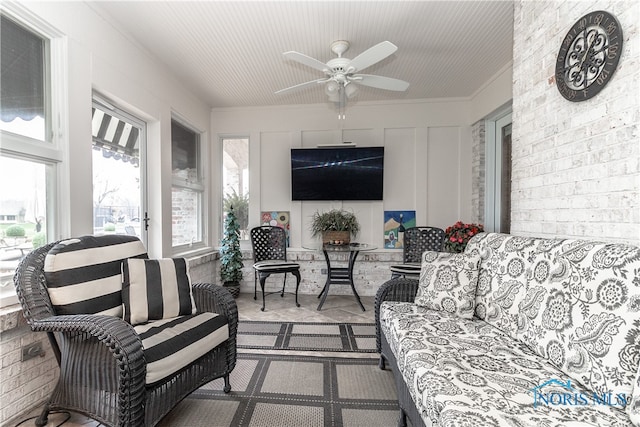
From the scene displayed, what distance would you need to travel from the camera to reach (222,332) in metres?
1.81

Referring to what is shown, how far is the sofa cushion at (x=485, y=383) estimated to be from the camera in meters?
0.94

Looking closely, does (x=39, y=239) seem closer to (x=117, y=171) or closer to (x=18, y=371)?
(x=18, y=371)

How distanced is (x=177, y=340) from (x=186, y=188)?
2845 mm

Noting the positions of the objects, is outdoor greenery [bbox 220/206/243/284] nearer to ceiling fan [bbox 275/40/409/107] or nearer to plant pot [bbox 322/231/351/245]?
plant pot [bbox 322/231/351/245]

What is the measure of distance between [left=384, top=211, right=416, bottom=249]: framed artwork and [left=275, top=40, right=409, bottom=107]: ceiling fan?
6.56 feet

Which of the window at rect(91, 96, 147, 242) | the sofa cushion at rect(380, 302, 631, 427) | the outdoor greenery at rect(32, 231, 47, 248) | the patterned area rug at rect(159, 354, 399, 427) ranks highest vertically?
the window at rect(91, 96, 147, 242)

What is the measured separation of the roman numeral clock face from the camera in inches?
Answer: 54.2

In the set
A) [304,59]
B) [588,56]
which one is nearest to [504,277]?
[588,56]

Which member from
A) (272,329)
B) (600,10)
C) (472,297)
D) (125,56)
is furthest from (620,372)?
(125,56)

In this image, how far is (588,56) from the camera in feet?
4.92

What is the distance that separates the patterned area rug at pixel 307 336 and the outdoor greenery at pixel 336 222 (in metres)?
1.46

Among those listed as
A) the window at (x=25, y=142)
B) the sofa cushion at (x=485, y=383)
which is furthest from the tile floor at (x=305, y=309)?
the window at (x=25, y=142)

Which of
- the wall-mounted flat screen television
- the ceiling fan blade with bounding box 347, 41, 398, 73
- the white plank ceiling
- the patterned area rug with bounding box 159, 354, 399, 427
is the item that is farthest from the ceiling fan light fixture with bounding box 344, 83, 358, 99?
the patterned area rug with bounding box 159, 354, 399, 427

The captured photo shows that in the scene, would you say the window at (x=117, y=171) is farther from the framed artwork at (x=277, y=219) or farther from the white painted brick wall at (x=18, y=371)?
the framed artwork at (x=277, y=219)
